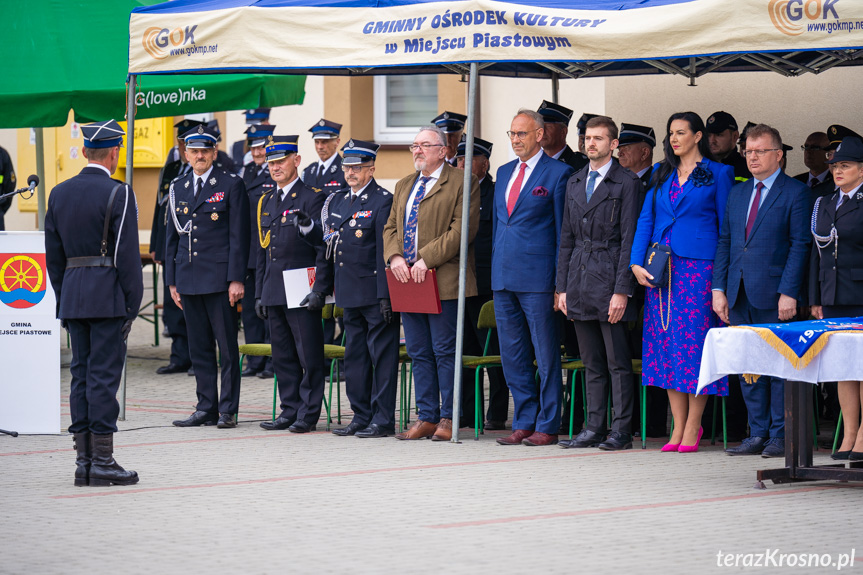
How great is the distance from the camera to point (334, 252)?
9.88 metres

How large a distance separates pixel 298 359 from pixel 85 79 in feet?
11.3

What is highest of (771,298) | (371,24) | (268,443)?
(371,24)

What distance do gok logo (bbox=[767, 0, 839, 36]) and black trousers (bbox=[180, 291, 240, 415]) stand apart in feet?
14.9

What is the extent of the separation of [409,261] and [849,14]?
3.37 meters

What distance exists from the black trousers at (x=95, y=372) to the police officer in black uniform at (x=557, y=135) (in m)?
3.54

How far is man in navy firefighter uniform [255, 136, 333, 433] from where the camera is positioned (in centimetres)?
999

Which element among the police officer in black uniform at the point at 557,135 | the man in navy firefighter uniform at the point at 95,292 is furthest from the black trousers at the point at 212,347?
the police officer in black uniform at the point at 557,135

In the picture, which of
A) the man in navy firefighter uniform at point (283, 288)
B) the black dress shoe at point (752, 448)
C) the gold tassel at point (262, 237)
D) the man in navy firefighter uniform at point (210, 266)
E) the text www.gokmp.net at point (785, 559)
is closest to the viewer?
the text www.gokmp.net at point (785, 559)

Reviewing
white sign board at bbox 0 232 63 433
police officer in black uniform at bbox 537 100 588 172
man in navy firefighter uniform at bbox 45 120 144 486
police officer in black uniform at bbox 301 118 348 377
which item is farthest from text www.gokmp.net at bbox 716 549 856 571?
police officer in black uniform at bbox 301 118 348 377

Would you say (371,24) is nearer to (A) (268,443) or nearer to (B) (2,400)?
(A) (268,443)

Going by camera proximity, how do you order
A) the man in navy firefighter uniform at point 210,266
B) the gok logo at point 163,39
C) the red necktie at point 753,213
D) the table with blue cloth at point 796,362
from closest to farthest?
1. the table with blue cloth at point 796,362
2. the red necktie at point 753,213
3. the gok logo at point 163,39
4. the man in navy firefighter uniform at point 210,266

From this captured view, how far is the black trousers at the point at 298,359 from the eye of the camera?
10.0m

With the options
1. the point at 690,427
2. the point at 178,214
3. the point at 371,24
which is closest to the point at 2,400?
the point at 178,214

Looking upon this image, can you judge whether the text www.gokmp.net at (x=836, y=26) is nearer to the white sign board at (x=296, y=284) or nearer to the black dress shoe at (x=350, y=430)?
the white sign board at (x=296, y=284)
